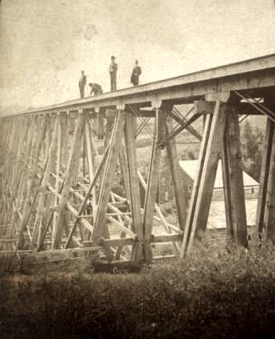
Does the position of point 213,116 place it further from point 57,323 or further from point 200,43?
point 57,323

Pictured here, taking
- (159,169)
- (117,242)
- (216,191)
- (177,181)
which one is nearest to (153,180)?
(159,169)

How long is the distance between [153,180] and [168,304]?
8.76 ft

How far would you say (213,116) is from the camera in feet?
13.8

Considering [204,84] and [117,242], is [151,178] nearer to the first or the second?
[117,242]

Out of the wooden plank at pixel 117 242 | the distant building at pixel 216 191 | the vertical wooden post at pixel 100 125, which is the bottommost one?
the distant building at pixel 216 191

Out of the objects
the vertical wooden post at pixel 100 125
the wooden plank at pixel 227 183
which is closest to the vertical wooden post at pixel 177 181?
the wooden plank at pixel 227 183

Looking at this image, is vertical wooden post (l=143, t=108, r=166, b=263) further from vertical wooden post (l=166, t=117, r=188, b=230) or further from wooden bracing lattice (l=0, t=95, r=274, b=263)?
vertical wooden post (l=166, t=117, r=188, b=230)

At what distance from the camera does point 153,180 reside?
18.9ft

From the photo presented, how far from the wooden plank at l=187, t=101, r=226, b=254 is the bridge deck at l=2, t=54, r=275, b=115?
0.28m

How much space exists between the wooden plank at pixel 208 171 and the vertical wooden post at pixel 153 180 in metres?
1.33

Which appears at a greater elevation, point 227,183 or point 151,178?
point 227,183

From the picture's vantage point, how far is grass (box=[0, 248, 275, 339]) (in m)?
3.08

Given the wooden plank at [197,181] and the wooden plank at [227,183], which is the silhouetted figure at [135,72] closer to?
the wooden plank at [197,181]

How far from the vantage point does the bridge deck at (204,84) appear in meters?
3.50
